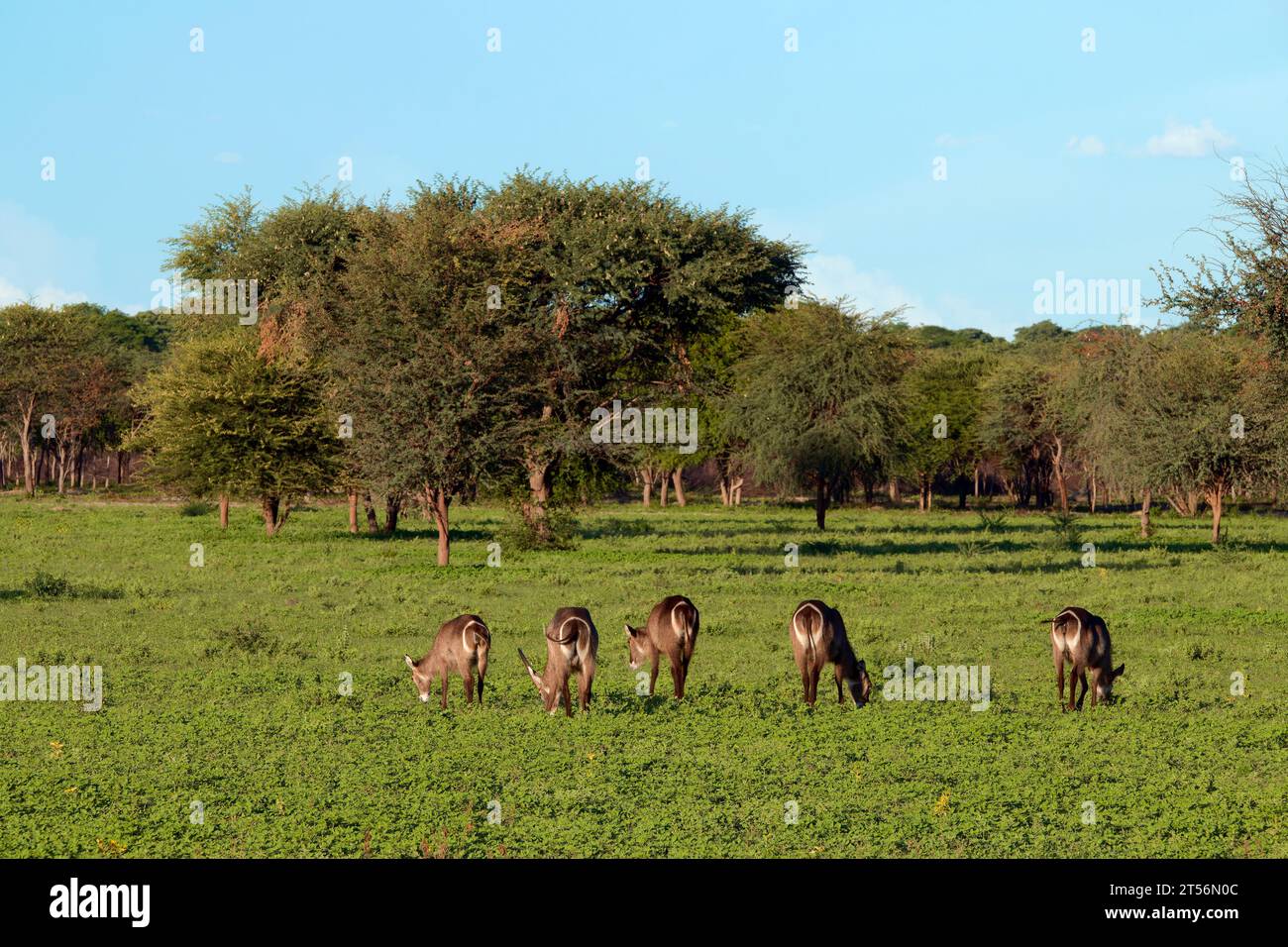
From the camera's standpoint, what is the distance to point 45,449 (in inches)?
3743

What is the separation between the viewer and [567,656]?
15.1m

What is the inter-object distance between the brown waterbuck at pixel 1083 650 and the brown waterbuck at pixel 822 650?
89.0 inches

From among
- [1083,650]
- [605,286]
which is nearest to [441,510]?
[605,286]

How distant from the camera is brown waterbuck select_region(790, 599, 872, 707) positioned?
1577 cm

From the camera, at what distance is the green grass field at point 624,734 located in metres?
10.9

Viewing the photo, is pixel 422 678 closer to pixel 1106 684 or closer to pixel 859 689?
pixel 859 689

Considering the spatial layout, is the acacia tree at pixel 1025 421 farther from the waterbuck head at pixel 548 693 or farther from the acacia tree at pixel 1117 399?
the waterbuck head at pixel 548 693

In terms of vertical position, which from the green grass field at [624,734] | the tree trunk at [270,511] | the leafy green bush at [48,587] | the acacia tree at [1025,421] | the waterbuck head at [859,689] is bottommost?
the green grass field at [624,734]

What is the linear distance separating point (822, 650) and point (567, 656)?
298cm

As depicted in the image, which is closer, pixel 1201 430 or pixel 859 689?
pixel 859 689

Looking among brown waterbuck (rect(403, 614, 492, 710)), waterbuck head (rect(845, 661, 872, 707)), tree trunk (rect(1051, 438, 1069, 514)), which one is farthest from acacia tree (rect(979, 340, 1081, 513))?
brown waterbuck (rect(403, 614, 492, 710))

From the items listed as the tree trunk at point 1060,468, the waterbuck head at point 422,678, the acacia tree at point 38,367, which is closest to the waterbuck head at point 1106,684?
the waterbuck head at point 422,678
